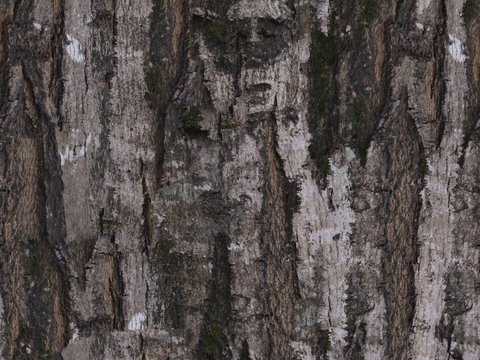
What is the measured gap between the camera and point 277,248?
144 centimetres

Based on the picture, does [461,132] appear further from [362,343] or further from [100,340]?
[100,340]

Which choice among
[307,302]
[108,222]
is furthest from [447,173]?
[108,222]

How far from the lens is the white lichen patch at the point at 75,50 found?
140 cm

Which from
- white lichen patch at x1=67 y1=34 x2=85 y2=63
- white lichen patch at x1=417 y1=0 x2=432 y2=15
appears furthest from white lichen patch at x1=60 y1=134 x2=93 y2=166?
white lichen patch at x1=417 y1=0 x2=432 y2=15

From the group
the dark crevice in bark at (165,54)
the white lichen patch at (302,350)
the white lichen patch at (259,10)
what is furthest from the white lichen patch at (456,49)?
the white lichen patch at (302,350)

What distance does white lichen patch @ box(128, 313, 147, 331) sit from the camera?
149 cm

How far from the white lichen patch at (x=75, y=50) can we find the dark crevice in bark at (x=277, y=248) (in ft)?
1.49

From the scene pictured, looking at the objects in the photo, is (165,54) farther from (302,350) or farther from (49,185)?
(302,350)

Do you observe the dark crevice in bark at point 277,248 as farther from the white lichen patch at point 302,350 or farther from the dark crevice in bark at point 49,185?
the dark crevice in bark at point 49,185

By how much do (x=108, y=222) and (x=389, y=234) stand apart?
0.67 meters

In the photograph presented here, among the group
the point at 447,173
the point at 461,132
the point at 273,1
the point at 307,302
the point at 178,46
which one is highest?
the point at 273,1

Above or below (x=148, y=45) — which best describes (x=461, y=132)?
below

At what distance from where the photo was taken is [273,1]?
142 cm

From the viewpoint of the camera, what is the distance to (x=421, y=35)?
4.75ft
